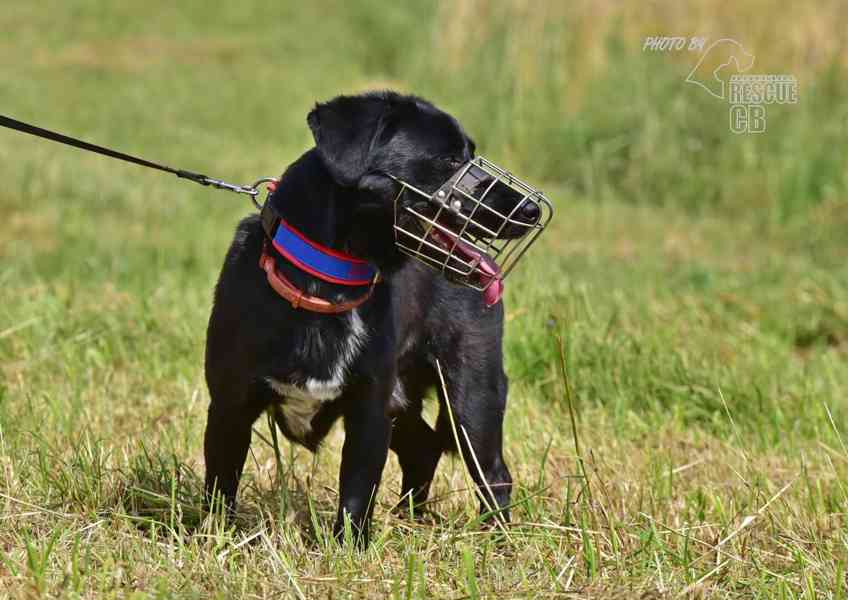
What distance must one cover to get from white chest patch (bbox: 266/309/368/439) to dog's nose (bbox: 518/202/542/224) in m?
0.52

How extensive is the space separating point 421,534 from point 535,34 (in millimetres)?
7949

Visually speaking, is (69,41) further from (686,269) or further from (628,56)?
(686,269)

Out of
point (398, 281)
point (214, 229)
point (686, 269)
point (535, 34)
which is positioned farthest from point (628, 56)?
point (398, 281)

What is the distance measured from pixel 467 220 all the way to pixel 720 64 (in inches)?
276

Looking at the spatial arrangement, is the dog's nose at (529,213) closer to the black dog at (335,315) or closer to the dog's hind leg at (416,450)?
the black dog at (335,315)

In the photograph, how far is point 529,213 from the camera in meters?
3.16

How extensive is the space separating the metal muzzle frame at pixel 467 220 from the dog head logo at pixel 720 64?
6326mm

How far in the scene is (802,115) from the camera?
9344mm

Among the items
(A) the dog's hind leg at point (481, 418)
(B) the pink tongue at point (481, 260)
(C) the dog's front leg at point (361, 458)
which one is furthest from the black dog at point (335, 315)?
(A) the dog's hind leg at point (481, 418)

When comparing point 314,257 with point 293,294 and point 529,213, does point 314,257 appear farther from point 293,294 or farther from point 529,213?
point 529,213

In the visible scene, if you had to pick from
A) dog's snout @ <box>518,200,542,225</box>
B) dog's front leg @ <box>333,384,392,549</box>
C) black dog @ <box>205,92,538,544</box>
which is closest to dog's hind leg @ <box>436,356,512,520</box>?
black dog @ <box>205,92,538,544</box>

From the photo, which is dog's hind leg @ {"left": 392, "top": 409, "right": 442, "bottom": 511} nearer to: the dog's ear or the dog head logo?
the dog's ear

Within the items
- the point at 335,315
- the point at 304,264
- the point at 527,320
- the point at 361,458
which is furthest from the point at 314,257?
the point at 527,320

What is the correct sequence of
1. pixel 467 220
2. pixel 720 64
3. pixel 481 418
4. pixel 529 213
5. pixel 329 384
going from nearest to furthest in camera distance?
pixel 467 220 → pixel 529 213 → pixel 329 384 → pixel 481 418 → pixel 720 64
